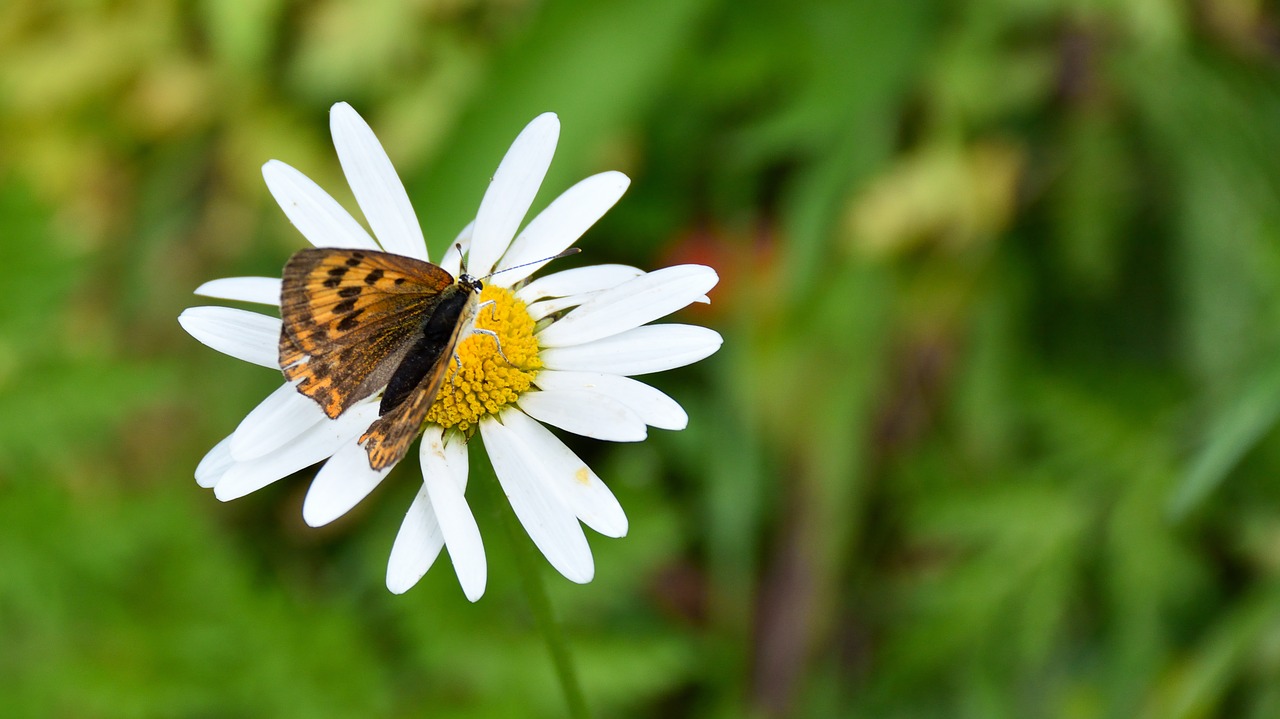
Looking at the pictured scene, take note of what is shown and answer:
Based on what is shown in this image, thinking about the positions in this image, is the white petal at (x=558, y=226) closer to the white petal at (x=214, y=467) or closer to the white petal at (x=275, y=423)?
Result: the white petal at (x=275, y=423)

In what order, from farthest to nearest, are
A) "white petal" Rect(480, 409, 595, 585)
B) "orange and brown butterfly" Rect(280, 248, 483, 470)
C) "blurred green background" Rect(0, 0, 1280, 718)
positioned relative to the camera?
"blurred green background" Rect(0, 0, 1280, 718) → "white petal" Rect(480, 409, 595, 585) → "orange and brown butterfly" Rect(280, 248, 483, 470)

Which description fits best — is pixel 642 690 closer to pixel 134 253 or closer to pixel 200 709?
pixel 200 709

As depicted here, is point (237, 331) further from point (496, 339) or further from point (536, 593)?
point (536, 593)

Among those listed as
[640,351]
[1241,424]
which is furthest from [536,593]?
[1241,424]

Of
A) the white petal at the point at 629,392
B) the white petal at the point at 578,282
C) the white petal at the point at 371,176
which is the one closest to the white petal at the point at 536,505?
the white petal at the point at 629,392

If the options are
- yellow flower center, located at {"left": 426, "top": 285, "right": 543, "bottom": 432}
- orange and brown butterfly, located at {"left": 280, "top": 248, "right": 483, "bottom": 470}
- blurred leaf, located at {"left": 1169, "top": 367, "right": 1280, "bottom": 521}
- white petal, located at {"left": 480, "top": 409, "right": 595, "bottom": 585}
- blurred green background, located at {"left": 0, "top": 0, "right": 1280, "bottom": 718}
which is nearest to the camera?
orange and brown butterfly, located at {"left": 280, "top": 248, "right": 483, "bottom": 470}

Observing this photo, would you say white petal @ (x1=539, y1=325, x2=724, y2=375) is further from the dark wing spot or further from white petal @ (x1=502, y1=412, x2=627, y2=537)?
the dark wing spot

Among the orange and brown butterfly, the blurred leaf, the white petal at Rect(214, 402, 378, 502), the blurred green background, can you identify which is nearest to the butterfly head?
the orange and brown butterfly
